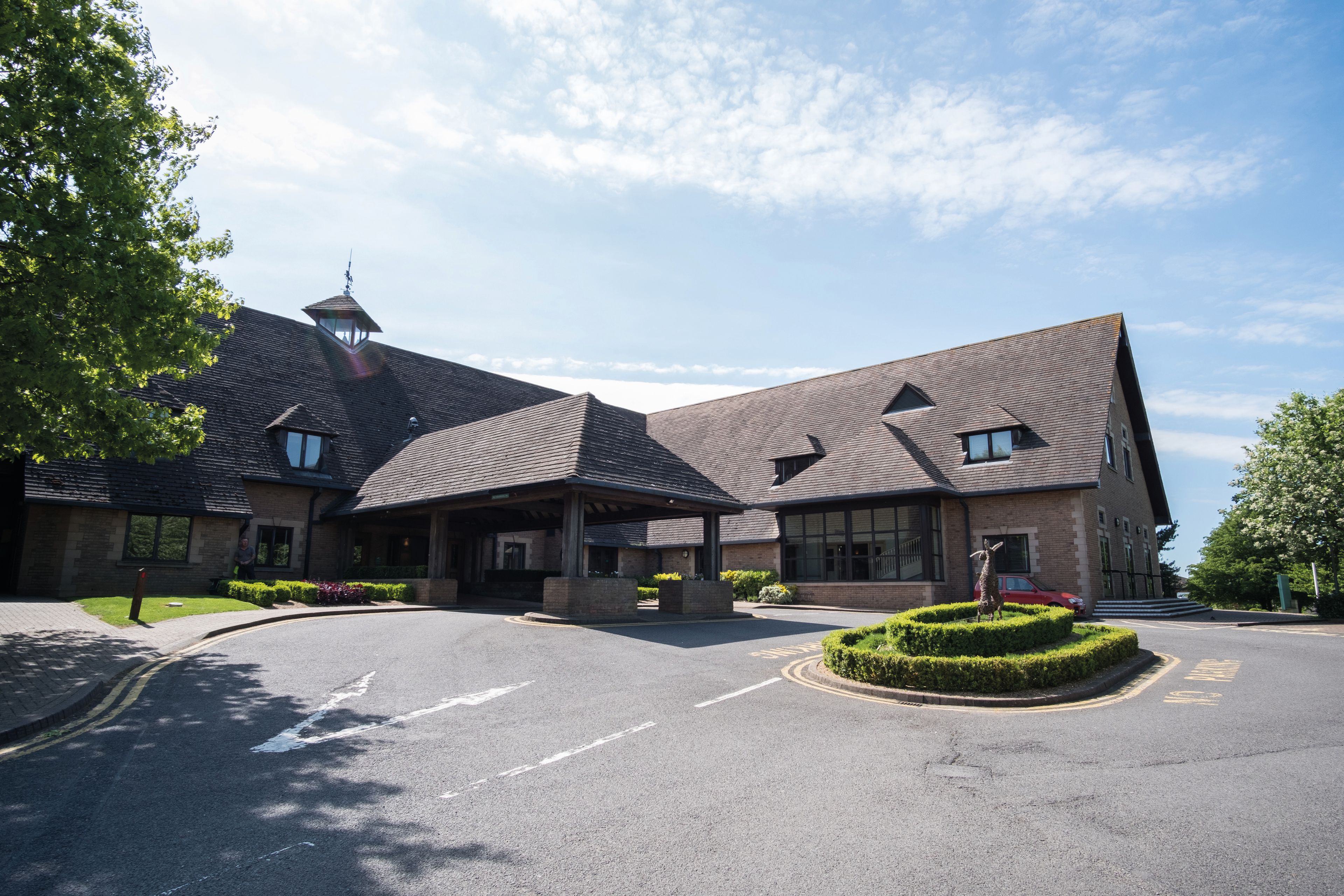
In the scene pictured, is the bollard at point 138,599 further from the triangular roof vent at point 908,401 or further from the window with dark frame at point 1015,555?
the triangular roof vent at point 908,401

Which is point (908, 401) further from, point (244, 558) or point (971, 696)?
point (244, 558)

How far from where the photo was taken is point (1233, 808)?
5.82 meters

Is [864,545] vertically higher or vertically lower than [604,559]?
higher

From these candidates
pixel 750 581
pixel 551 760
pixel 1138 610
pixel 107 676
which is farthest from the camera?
pixel 750 581

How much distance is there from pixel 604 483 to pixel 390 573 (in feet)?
36.4

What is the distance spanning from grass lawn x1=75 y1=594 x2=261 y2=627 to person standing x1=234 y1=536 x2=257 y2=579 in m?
2.44

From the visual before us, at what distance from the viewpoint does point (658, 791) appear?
6316 millimetres

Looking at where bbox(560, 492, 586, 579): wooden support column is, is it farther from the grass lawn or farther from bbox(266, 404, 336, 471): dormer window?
bbox(266, 404, 336, 471): dormer window

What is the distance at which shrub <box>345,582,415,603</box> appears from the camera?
22281 millimetres

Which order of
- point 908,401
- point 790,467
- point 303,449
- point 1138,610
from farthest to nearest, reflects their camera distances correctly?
point 908,401 → point 790,467 → point 303,449 → point 1138,610

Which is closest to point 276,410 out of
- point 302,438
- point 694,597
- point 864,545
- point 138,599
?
point 302,438

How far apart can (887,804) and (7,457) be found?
1783 centimetres

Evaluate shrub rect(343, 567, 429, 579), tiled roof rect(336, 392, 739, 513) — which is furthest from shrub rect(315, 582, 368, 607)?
tiled roof rect(336, 392, 739, 513)

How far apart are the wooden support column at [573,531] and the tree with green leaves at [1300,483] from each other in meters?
29.4
